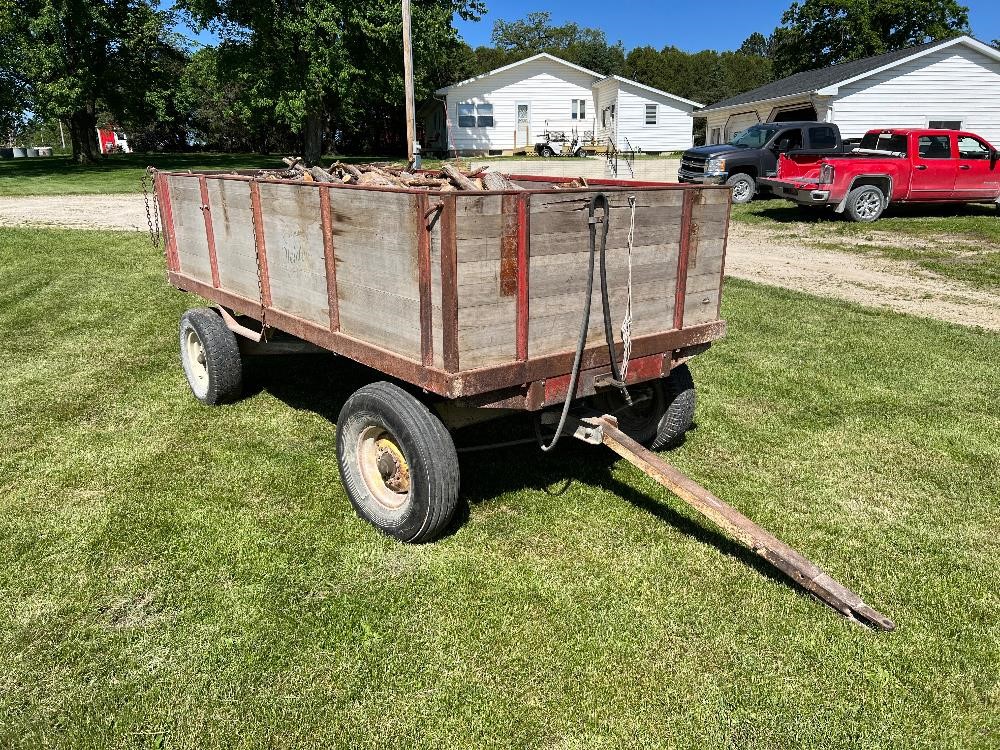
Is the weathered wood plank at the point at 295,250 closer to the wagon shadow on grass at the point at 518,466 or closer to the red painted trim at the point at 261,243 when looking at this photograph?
the red painted trim at the point at 261,243

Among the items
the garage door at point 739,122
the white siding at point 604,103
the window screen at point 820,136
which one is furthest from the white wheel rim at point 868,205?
the white siding at point 604,103

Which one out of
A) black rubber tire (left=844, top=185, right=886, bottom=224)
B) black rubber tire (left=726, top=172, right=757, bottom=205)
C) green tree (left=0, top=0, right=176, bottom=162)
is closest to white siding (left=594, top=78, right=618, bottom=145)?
black rubber tire (left=726, top=172, right=757, bottom=205)

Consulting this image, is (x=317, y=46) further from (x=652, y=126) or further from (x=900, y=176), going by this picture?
(x=900, y=176)

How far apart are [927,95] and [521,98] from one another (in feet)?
61.4

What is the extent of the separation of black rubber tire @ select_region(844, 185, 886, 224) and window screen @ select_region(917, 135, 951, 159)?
5.12ft

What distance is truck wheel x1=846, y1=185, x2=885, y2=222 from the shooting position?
1628cm

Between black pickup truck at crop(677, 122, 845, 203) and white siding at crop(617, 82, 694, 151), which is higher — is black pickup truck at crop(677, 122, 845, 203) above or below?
below

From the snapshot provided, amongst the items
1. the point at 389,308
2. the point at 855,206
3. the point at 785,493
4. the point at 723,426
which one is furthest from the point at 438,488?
the point at 855,206

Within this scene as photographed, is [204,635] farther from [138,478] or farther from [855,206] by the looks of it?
[855,206]

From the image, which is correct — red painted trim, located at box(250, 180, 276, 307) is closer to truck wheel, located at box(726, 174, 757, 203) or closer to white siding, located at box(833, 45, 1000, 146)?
truck wheel, located at box(726, 174, 757, 203)

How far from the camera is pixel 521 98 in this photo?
124 feet

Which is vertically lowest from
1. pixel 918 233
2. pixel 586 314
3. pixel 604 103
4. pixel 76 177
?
pixel 918 233

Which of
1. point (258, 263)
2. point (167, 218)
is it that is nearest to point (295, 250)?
point (258, 263)

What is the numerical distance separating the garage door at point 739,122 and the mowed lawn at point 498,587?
2897cm
